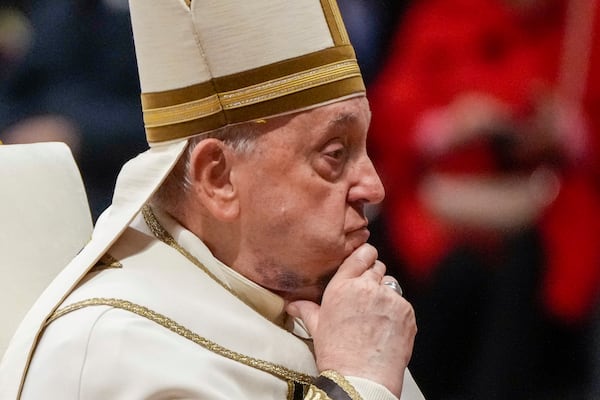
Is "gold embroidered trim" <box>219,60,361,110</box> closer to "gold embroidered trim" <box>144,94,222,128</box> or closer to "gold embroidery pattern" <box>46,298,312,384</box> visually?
"gold embroidered trim" <box>144,94,222,128</box>

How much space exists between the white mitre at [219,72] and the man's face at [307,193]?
43 millimetres

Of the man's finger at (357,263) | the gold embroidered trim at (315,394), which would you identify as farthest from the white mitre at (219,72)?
the gold embroidered trim at (315,394)

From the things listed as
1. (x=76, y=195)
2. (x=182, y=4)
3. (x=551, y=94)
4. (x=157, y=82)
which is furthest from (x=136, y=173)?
(x=551, y=94)

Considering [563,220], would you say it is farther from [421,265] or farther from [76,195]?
[76,195]

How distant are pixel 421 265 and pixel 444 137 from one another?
35cm

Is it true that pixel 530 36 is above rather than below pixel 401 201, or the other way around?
above

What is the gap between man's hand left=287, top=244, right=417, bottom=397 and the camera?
1449 mm

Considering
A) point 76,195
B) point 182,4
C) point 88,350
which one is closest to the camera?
point 88,350

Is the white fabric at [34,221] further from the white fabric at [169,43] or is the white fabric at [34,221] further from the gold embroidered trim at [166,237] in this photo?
the white fabric at [169,43]

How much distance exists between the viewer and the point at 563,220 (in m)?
2.41

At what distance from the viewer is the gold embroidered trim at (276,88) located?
1.49 meters

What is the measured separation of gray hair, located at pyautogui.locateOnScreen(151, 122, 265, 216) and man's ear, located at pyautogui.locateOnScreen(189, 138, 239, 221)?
2 centimetres

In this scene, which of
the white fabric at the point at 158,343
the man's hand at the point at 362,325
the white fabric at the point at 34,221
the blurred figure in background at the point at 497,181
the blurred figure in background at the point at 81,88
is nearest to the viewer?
the white fabric at the point at 158,343

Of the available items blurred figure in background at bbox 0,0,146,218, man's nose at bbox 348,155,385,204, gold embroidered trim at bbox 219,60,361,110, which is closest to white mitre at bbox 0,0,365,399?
gold embroidered trim at bbox 219,60,361,110
